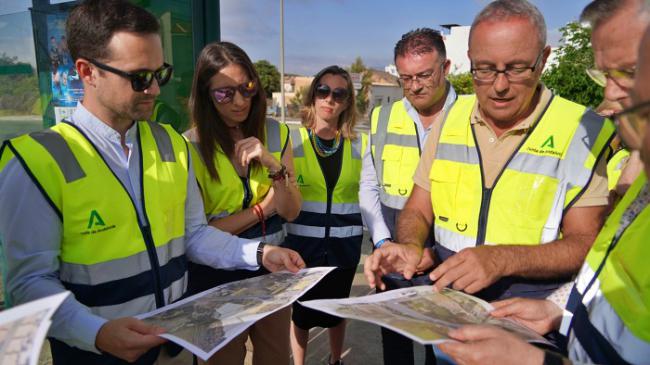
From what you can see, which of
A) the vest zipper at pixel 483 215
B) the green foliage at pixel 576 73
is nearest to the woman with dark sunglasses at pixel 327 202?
the vest zipper at pixel 483 215

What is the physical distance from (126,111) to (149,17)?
1.31ft

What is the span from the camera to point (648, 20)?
56.4 inches

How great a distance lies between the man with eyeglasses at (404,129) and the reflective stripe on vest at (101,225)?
145cm

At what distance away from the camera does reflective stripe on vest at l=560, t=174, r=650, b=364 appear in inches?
40.9

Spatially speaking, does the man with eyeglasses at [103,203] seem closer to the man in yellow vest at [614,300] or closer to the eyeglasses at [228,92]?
the eyeglasses at [228,92]

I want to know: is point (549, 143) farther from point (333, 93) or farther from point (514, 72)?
point (333, 93)

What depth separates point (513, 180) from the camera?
5.72 ft

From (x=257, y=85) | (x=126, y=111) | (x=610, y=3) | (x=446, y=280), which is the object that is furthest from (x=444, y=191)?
(x=126, y=111)

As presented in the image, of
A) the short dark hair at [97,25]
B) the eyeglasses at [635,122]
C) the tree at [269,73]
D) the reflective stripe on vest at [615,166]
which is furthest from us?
the tree at [269,73]

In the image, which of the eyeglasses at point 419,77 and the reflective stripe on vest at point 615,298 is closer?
the reflective stripe on vest at point 615,298

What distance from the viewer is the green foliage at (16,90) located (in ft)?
10.6

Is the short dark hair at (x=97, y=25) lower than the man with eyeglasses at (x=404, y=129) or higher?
higher

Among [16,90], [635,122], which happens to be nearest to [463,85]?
[16,90]

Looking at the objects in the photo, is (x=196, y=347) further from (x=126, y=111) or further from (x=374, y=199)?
(x=374, y=199)
